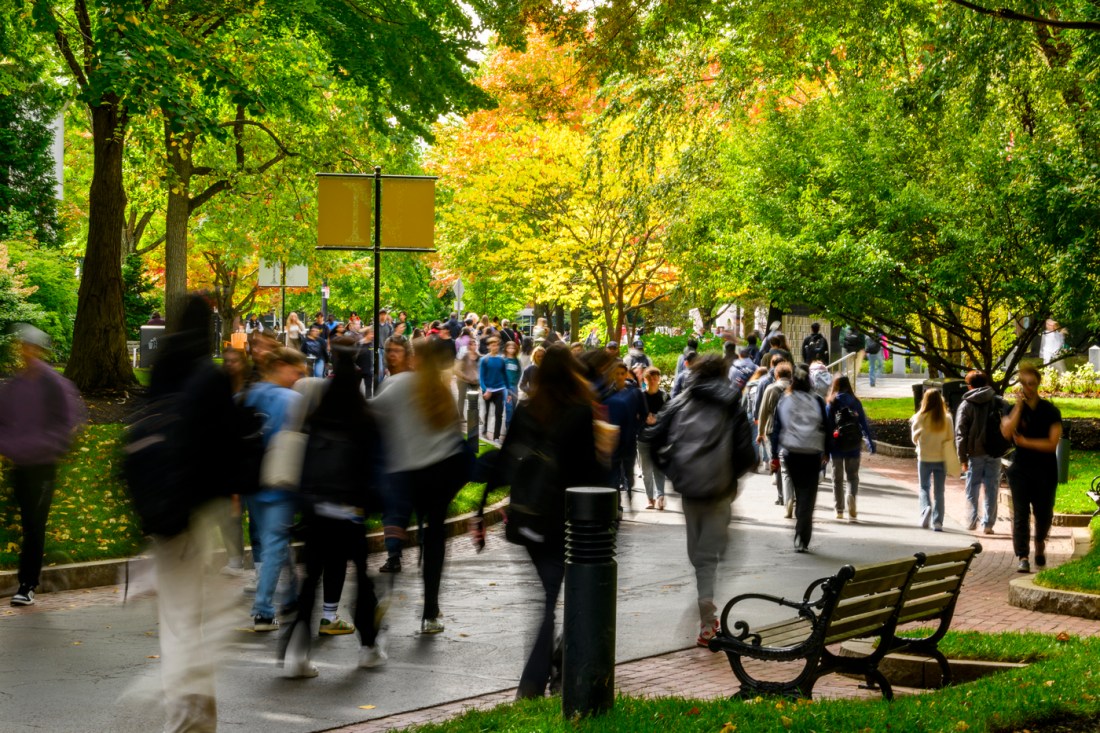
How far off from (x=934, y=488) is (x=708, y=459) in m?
7.03

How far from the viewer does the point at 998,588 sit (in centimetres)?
1156

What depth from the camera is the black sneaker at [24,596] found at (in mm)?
9953

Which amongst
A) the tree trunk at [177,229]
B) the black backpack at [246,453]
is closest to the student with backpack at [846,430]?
the black backpack at [246,453]

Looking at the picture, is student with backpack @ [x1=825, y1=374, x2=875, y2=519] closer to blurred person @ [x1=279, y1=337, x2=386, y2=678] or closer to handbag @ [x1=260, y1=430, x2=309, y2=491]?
handbag @ [x1=260, y1=430, x2=309, y2=491]

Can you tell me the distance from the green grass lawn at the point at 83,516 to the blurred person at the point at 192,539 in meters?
4.12

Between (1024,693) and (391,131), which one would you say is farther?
(391,131)

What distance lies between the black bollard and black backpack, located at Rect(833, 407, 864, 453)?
10.4 m

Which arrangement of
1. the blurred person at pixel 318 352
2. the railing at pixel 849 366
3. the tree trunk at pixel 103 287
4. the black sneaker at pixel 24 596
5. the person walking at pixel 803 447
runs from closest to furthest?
the black sneaker at pixel 24 596 → the person walking at pixel 803 447 → the tree trunk at pixel 103 287 → the blurred person at pixel 318 352 → the railing at pixel 849 366

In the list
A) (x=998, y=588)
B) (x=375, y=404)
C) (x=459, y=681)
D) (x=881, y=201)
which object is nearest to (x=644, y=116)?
(x=881, y=201)

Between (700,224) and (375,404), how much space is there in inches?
871

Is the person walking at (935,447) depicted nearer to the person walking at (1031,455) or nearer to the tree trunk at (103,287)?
the person walking at (1031,455)

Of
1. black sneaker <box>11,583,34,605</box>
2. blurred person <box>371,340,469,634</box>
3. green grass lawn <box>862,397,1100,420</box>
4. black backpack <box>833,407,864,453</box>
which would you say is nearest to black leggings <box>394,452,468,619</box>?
blurred person <box>371,340,469,634</box>

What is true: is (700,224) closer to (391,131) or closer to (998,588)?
(391,131)

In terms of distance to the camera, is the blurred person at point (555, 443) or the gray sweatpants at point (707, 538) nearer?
the blurred person at point (555, 443)
